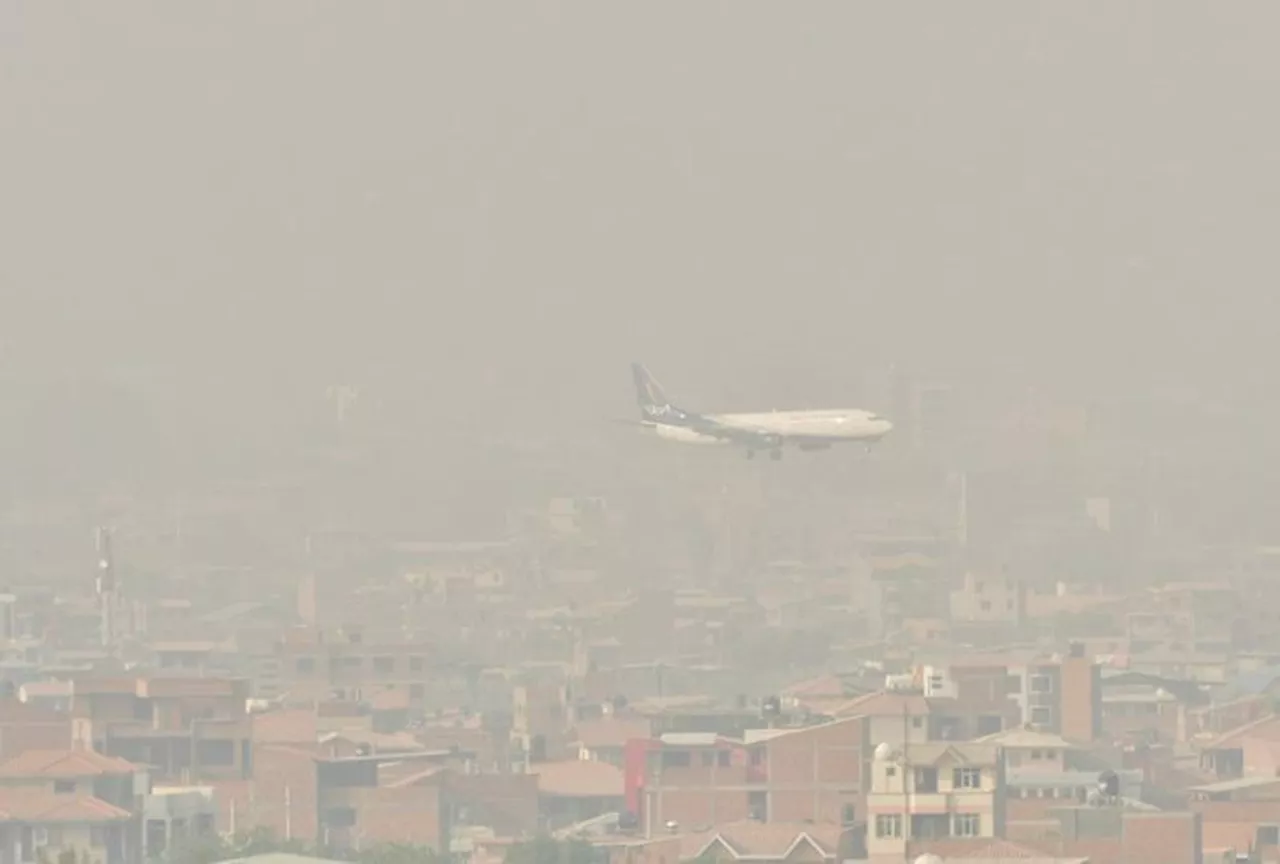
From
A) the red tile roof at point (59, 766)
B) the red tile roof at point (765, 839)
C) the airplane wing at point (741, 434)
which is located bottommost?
the red tile roof at point (765, 839)

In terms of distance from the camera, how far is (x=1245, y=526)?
147 m

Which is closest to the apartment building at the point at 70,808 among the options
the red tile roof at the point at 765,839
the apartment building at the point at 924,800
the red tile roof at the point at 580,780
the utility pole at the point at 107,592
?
the red tile roof at the point at 765,839

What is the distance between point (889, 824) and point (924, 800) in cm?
46

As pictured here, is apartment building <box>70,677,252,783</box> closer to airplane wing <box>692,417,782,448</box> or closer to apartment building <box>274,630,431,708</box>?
apartment building <box>274,630,431,708</box>

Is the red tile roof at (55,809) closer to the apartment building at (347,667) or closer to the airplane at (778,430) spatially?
the apartment building at (347,667)

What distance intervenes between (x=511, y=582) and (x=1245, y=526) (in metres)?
20.3

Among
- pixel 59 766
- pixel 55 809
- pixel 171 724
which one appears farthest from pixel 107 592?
pixel 55 809

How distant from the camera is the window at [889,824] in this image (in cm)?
4425

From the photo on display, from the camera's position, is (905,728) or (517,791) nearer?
(905,728)

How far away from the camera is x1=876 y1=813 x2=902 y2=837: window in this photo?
44250mm

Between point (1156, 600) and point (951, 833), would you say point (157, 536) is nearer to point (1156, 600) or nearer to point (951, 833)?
point (1156, 600)

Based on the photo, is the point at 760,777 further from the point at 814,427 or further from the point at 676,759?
the point at 814,427

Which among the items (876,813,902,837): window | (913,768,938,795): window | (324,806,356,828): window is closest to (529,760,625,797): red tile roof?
(324,806,356,828): window

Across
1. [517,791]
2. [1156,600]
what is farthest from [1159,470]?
[517,791]
